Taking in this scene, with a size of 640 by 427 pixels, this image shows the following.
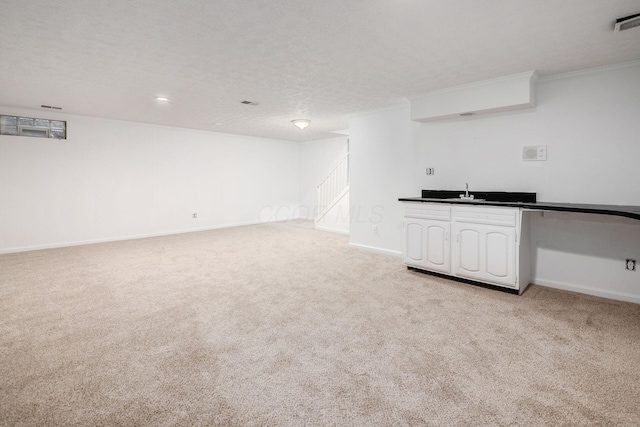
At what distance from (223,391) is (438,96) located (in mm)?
4030

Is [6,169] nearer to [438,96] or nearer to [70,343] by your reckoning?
[70,343]

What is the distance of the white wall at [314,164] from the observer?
8.60 m

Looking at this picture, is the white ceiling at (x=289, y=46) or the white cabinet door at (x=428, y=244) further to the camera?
the white cabinet door at (x=428, y=244)

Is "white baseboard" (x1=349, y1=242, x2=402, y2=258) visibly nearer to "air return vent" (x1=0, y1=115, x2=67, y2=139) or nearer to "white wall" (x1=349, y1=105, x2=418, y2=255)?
"white wall" (x1=349, y1=105, x2=418, y2=255)

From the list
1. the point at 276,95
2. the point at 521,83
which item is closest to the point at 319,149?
the point at 276,95

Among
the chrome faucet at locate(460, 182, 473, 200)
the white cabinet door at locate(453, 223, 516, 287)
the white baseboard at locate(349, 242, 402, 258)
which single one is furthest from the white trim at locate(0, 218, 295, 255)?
the white cabinet door at locate(453, 223, 516, 287)

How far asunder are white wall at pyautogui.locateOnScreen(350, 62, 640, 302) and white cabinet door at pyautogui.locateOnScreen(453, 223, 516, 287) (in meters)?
0.63

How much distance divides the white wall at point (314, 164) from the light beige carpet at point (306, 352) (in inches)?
209

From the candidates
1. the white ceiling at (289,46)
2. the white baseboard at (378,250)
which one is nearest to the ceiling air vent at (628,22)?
the white ceiling at (289,46)

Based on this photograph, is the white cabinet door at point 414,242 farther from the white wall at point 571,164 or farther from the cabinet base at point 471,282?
the white wall at point 571,164

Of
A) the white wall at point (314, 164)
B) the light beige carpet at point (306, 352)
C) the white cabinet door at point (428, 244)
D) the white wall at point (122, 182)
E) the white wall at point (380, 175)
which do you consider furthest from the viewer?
the white wall at point (314, 164)

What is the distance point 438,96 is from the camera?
159 inches

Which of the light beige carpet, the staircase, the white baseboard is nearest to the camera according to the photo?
the light beige carpet

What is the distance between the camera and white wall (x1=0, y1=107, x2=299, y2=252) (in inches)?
204
